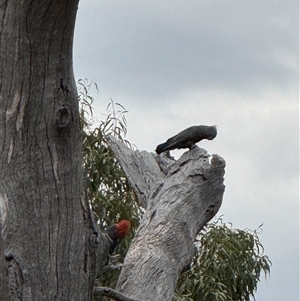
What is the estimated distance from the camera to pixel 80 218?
240cm

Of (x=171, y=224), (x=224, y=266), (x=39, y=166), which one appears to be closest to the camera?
(x=39, y=166)

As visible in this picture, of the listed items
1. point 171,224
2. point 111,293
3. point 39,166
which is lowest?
point 111,293

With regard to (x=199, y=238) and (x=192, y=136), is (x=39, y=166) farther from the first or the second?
(x=199, y=238)

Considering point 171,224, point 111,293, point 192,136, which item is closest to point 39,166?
point 111,293

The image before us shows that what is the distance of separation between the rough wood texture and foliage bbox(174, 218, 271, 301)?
255 centimetres

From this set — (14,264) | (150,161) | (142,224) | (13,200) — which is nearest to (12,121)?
(13,200)

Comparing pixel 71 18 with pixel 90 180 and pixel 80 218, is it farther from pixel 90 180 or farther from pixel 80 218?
pixel 90 180

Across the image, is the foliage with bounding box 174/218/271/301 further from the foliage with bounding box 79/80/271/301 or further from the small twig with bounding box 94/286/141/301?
the small twig with bounding box 94/286/141/301

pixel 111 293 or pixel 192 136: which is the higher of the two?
pixel 192 136

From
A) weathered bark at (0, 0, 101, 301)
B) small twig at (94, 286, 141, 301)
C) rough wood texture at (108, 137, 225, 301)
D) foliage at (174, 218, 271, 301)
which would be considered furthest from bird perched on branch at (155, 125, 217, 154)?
foliage at (174, 218, 271, 301)

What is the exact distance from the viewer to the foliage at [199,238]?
6.61 meters

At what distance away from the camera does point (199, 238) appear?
6941mm

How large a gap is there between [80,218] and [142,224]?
128cm

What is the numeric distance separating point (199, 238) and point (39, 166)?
4752 mm
